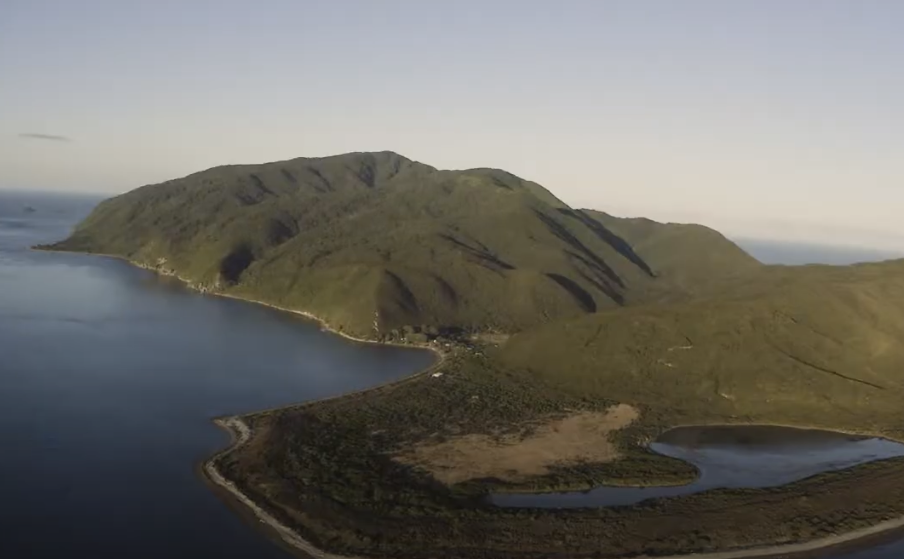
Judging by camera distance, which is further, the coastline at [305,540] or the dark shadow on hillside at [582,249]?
the dark shadow on hillside at [582,249]

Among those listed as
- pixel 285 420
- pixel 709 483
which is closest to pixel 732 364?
pixel 709 483

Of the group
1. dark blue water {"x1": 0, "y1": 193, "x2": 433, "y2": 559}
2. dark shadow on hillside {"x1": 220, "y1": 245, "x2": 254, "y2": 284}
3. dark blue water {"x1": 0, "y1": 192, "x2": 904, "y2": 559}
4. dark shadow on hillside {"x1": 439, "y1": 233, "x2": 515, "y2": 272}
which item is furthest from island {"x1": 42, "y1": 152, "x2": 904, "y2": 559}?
dark blue water {"x1": 0, "y1": 193, "x2": 433, "y2": 559}

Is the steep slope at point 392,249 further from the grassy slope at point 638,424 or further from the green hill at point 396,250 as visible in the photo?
the grassy slope at point 638,424

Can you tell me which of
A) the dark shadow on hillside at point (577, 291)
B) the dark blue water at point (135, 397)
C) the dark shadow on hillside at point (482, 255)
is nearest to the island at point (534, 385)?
the dark shadow on hillside at point (577, 291)

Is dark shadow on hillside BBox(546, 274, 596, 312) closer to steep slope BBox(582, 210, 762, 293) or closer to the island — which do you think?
the island

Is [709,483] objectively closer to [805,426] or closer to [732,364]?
[805,426]
